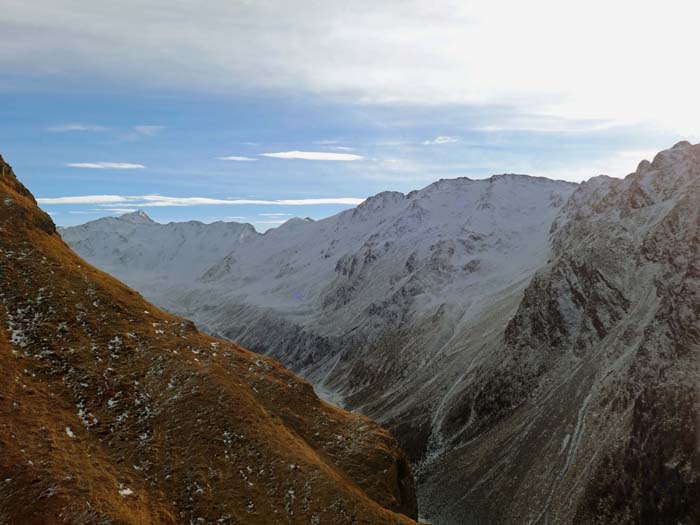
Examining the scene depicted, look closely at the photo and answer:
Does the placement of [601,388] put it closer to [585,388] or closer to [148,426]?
[585,388]

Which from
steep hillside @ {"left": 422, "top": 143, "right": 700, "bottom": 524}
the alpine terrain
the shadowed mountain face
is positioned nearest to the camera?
the shadowed mountain face

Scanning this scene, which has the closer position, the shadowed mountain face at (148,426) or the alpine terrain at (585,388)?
the shadowed mountain face at (148,426)

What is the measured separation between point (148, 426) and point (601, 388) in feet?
297

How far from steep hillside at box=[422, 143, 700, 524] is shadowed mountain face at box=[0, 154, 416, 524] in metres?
45.2

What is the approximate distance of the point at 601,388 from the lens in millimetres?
109250

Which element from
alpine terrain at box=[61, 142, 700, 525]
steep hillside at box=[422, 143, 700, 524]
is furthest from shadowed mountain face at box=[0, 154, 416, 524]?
alpine terrain at box=[61, 142, 700, 525]

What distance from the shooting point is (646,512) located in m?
84.1

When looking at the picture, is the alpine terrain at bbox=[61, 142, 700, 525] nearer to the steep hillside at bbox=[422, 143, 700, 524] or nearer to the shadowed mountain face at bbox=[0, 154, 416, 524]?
the steep hillside at bbox=[422, 143, 700, 524]

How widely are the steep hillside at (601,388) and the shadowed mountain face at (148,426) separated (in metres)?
45.2

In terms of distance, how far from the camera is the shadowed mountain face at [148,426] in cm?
4044

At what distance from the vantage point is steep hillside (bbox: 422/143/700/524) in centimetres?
8788

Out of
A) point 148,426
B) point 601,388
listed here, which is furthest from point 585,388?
point 148,426

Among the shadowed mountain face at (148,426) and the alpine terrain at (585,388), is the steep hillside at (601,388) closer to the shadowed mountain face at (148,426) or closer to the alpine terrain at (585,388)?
the alpine terrain at (585,388)

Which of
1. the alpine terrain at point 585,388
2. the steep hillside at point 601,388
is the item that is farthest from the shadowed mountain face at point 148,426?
the alpine terrain at point 585,388
